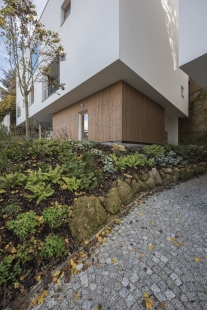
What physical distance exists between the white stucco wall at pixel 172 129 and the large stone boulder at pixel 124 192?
926 cm

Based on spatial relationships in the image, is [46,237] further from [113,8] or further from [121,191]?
[113,8]

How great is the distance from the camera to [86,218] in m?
2.40

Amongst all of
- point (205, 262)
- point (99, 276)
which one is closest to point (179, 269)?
point (205, 262)

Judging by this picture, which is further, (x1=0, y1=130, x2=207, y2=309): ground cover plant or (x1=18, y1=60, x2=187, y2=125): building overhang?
(x1=18, y1=60, x2=187, y2=125): building overhang

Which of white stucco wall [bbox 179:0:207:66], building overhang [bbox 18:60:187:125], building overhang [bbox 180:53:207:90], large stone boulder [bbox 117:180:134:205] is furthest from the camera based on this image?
building overhang [bbox 18:60:187:125]

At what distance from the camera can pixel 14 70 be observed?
5617 mm

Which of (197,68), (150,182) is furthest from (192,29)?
(150,182)

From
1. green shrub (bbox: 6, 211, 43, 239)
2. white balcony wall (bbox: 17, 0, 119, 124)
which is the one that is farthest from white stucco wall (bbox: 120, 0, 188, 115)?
green shrub (bbox: 6, 211, 43, 239)

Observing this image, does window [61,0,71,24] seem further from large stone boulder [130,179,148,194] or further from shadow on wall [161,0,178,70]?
large stone boulder [130,179,148,194]

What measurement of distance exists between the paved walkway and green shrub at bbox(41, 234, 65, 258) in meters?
0.32

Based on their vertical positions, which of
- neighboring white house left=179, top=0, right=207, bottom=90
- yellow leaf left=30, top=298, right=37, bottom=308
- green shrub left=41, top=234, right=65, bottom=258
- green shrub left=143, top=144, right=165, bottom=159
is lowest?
yellow leaf left=30, top=298, right=37, bottom=308

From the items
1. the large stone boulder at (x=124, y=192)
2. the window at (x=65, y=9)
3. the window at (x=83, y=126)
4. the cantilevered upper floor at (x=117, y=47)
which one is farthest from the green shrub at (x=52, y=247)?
the window at (x=65, y=9)

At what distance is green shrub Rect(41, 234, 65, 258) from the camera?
185cm

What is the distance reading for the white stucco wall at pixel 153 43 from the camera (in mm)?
5270
